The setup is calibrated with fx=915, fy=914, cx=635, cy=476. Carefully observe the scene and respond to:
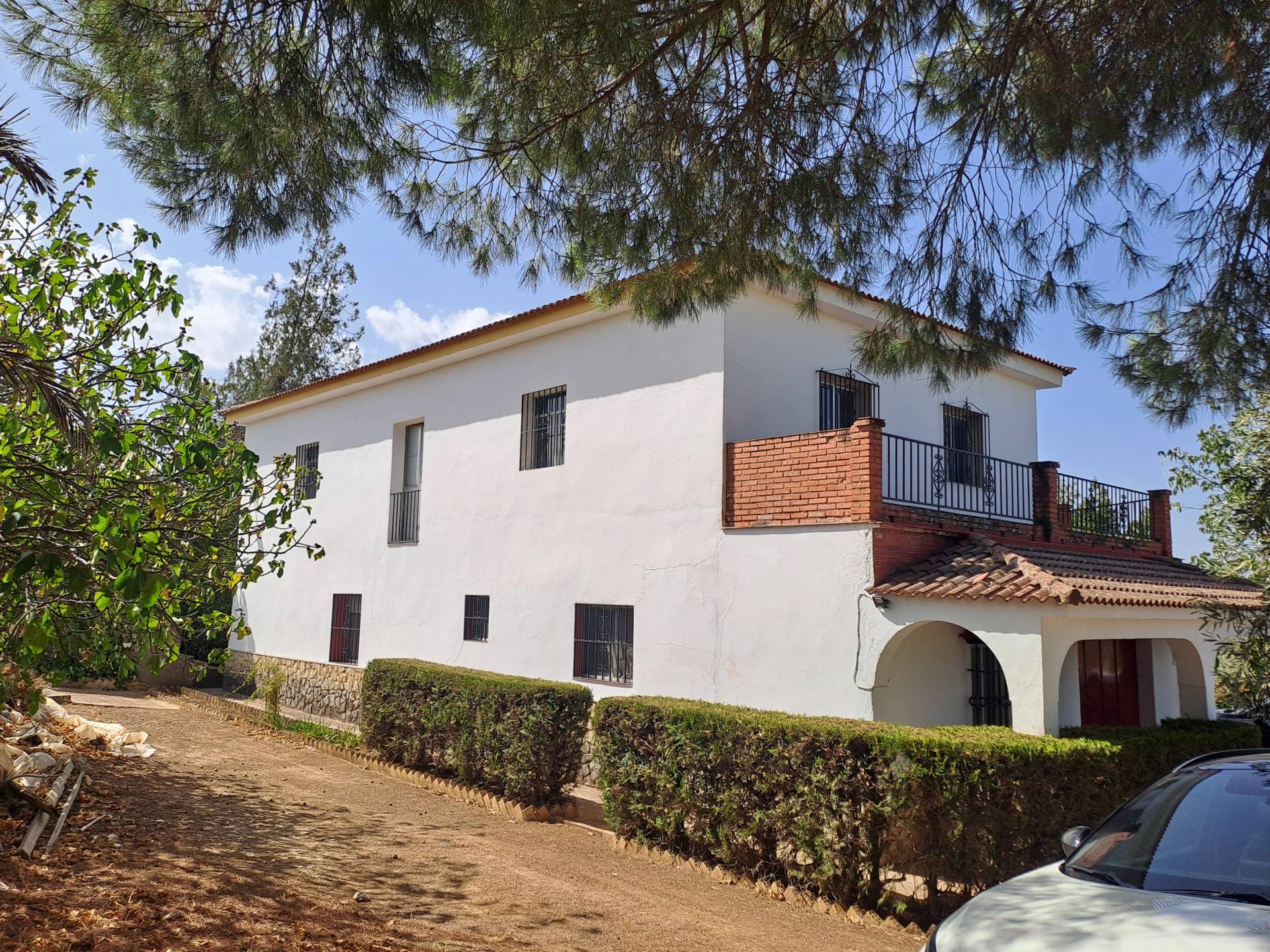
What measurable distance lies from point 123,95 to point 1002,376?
1341 cm

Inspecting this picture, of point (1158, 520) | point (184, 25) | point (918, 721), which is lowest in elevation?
point (918, 721)

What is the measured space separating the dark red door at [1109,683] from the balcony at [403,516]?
34.3ft

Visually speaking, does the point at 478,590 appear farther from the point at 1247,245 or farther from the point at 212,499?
the point at 1247,245

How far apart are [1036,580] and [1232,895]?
5.14 metres

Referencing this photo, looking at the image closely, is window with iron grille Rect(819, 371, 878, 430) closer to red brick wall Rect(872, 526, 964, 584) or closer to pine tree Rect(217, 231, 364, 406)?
red brick wall Rect(872, 526, 964, 584)

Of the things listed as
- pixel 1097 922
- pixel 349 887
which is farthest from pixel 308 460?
pixel 1097 922

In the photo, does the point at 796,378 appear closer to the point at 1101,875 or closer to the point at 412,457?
the point at 412,457

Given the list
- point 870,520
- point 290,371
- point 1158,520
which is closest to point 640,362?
point 870,520

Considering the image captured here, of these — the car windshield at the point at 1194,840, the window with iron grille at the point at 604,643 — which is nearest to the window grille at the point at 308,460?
the window with iron grille at the point at 604,643

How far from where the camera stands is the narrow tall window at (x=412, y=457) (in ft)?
53.3

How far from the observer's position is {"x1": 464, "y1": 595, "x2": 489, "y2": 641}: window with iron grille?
13.9m

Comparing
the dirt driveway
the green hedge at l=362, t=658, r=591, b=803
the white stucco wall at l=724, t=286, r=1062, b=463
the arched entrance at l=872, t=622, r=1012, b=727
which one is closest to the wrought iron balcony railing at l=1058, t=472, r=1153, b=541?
the white stucco wall at l=724, t=286, r=1062, b=463

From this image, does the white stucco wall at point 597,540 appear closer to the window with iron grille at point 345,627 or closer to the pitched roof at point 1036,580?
the window with iron grille at point 345,627

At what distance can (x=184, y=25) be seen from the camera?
4.99 m
